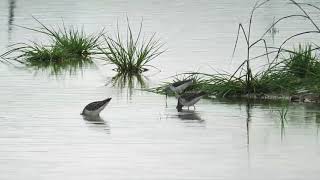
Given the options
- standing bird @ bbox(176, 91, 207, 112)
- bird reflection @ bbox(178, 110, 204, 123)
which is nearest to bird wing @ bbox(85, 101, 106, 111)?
→ bird reflection @ bbox(178, 110, 204, 123)

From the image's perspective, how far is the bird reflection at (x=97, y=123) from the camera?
15.8m

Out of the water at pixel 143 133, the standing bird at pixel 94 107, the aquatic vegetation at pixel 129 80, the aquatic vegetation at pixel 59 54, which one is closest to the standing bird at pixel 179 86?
the water at pixel 143 133

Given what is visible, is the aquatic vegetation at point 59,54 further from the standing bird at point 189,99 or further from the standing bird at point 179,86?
the standing bird at point 189,99

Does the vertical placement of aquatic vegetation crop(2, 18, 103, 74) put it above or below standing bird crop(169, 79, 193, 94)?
above

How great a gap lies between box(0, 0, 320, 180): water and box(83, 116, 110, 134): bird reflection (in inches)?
0.5

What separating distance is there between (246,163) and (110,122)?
3.71 meters

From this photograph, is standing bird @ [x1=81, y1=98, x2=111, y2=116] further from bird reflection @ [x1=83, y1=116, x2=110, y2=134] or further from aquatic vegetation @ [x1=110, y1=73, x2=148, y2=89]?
aquatic vegetation @ [x1=110, y1=73, x2=148, y2=89]

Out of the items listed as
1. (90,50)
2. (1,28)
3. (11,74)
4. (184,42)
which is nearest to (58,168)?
(11,74)

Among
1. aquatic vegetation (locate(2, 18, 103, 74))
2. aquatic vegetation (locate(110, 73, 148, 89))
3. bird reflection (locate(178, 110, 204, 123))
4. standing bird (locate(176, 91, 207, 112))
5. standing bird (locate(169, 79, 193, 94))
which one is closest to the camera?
bird reflection (locate(178, 110, 204, 123))

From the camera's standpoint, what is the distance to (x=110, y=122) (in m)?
16.3

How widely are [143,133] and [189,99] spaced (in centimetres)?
237

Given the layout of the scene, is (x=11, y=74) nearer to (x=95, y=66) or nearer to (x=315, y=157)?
(x=95, y=66)

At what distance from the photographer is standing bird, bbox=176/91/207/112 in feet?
57.2

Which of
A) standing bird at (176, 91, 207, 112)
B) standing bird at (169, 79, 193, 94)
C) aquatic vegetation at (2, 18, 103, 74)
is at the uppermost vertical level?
aquatic vegetation at (2, 18, 103, 74)
